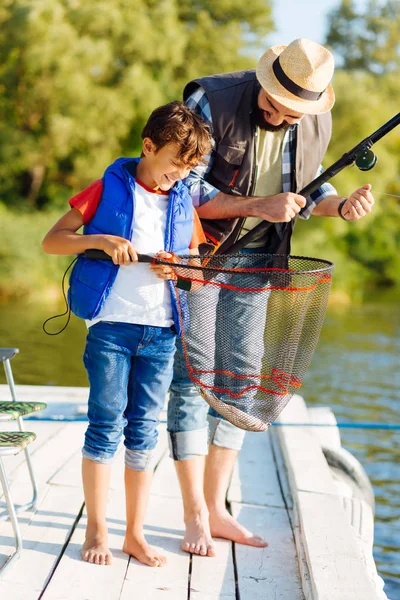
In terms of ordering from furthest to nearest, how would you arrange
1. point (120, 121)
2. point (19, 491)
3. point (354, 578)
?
point (120, 121)
point (19, 491)
point (354, 578)

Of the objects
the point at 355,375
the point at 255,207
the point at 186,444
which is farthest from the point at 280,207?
the point at 355,375

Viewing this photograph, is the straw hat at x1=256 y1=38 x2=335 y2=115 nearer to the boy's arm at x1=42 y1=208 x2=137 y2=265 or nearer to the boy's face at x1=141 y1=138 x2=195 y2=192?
the boy's face at x1=141 y1=138 x2=195 y2=192

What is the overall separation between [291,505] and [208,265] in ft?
3.85

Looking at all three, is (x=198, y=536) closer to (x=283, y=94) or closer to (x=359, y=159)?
(x=359, y=159)

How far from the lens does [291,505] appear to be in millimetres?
3420

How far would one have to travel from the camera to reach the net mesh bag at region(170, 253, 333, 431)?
267 cm

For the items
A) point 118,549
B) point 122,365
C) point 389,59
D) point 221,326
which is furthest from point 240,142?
point 389,59

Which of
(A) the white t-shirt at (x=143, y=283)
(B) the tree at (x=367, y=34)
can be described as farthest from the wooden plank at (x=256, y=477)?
(B) the tree at (x=367, y=34)

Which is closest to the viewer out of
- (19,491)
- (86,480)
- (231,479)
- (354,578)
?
(354,578)

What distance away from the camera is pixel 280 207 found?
9.21 ft

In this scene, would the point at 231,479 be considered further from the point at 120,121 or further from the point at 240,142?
the point at 120,121

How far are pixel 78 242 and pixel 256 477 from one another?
162 centimetres

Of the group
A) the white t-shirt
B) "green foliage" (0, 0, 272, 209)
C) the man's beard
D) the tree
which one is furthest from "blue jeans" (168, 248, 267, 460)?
the tree

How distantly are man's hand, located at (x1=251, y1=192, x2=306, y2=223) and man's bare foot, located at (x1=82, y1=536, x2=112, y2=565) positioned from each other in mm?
1197
